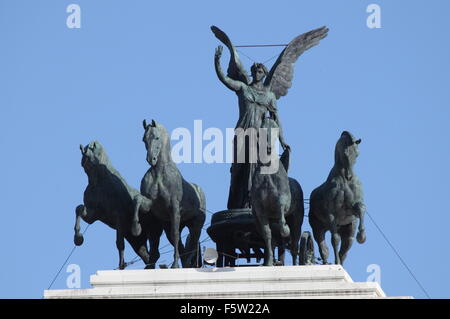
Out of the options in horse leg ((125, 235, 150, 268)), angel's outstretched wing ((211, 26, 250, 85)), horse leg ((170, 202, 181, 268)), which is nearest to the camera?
horse leg ((170, 202, 181, 268))

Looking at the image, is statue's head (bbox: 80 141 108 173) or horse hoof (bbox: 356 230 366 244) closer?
horse hoof (bbox: 356 230 366 244)

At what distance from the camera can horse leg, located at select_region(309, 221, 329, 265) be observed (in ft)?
201

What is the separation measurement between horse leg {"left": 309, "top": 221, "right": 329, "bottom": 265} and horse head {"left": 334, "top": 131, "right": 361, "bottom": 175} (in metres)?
1.95

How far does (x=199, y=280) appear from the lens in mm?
59250

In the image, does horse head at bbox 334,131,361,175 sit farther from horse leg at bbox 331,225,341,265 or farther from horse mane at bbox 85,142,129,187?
horse mane at bbox 85,142,129,187

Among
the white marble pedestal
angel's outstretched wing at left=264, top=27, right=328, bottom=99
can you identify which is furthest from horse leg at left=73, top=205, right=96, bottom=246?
angel's outstretched wing at left=264, top=27, right=328, bottom=99

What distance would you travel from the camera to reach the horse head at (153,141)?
197 ft

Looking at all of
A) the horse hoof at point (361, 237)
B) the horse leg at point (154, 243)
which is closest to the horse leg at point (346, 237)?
the horse hoof at point (361, 237)

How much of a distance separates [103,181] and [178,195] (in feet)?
5.92
